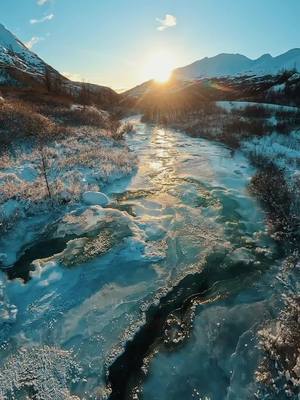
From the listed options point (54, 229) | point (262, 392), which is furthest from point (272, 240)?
point (54, 229)

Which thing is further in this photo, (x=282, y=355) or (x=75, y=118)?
(x=75, y=118)

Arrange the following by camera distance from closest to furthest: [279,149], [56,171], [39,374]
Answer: [39,374]
[56,171]
[279,149]

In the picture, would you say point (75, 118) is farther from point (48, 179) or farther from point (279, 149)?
point (279, 149)

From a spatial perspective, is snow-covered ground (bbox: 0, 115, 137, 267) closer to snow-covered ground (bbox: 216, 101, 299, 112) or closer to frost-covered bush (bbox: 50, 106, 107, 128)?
frost-covered bush (bbox: 50, 106, 107, 128)

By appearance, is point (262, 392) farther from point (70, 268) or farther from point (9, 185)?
point (9, 185)

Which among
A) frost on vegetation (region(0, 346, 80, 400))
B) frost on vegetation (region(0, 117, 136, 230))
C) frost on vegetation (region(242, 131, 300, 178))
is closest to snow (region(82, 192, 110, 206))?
frost on vegetation (region(0, 117, 136, 230))

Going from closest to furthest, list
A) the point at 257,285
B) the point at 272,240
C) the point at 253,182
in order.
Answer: the point at 257,285 → the point at 272,240 → the point at 253,182

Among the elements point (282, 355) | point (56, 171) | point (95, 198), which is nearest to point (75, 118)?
point (56, 171)
